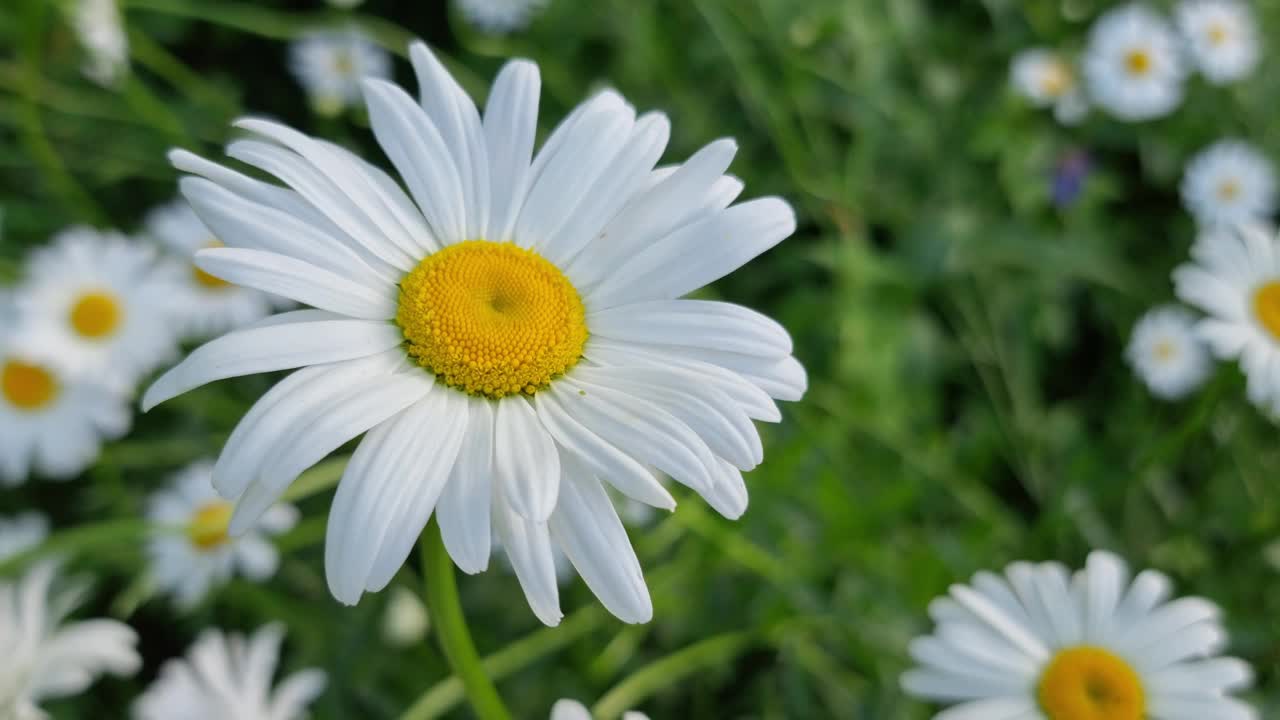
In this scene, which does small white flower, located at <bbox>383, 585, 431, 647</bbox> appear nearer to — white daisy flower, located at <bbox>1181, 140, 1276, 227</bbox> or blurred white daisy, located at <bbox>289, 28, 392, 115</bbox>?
blurred white daisy, located at <bbox>289, 28, 392, 115</bbox>

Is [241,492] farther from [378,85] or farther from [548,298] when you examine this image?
[378,85]

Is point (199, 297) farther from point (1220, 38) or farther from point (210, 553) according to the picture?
point (1220, 38)

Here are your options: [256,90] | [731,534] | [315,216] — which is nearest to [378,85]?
[315,216]

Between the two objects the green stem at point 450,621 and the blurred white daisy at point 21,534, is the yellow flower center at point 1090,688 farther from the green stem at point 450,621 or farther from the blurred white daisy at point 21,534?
the blurred white daisy at point 21,534

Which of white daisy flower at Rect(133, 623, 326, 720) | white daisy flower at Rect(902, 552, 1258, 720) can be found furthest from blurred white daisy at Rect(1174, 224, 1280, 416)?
white daisy flower at Rect(133, 623, 326, 720)

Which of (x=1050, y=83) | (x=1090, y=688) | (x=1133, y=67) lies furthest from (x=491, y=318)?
(x=1133, y=67)

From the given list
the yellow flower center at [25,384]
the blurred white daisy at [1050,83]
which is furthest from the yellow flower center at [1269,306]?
the yellow flower center at [25,384]
